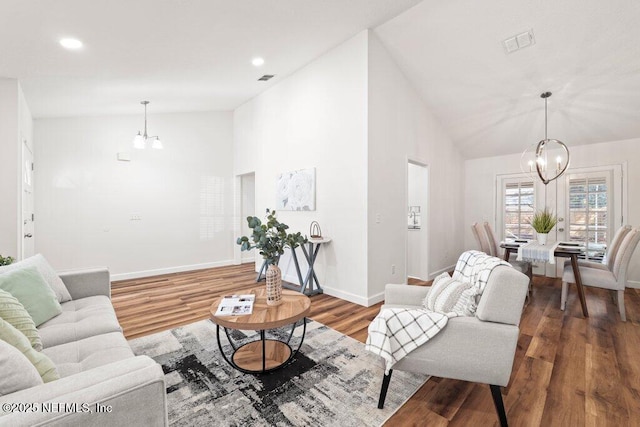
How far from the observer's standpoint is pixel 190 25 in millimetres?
2658

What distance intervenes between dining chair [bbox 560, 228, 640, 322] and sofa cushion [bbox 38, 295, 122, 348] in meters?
4.45

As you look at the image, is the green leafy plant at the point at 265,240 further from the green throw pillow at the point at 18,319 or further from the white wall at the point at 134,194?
the white wall at the point at 134,194

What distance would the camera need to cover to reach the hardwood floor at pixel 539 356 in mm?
1677

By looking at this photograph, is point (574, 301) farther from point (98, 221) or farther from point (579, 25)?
point (98, 221)

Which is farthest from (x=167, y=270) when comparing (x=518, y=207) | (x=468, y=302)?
(x=518, y=207)

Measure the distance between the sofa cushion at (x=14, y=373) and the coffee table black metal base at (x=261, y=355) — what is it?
116cm

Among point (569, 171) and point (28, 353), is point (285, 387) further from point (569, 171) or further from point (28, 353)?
point (569, 171)

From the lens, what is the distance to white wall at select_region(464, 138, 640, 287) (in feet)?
14.2

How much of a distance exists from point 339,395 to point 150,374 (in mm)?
1233

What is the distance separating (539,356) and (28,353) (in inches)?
126

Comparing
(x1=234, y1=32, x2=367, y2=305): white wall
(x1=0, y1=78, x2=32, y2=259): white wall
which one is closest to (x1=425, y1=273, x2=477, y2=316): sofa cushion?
(x1=234, y1=32, x2=367, y2=305): white wall

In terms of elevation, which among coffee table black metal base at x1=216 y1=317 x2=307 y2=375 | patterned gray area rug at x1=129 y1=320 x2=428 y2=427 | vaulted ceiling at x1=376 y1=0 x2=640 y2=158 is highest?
vaulted ceiling at x1=376 y1=0 x2=640 y2=158

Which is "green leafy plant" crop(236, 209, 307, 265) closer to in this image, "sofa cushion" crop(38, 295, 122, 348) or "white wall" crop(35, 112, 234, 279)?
"sofa cushion" crop(38, 295, 122, 348)

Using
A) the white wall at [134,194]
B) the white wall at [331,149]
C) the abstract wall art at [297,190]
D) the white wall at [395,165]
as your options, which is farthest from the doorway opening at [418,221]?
the white wall at [134,194]
